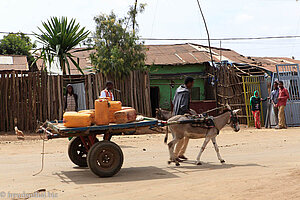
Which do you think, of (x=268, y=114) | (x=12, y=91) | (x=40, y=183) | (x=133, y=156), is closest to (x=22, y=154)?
(x=133, y=156)

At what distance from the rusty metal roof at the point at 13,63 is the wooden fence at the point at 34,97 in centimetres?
510

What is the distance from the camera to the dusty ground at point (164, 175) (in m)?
6.07

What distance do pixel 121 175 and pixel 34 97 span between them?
30.3ft

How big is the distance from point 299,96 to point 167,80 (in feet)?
27.8

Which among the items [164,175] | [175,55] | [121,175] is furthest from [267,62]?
[121,175]

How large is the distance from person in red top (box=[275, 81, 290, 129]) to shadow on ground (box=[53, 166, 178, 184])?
10533mm

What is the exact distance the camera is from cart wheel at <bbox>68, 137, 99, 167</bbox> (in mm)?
8555

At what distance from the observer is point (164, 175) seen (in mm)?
7586

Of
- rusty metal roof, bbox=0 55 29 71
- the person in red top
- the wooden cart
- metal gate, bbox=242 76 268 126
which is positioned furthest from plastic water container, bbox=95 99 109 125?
rusty metal roof, bbox=0 55 29 71

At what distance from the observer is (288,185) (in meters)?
6.44

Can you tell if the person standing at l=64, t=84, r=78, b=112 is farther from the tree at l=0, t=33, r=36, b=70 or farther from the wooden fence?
the tree at l=0, t=33, r=36, b=70

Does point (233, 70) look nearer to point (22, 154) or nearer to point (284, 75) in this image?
point (284, 75)

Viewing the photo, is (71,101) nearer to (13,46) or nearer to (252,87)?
(252,87)

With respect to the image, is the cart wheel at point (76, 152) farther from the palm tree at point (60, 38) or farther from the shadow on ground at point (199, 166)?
the palm tree at point (60, 38)
